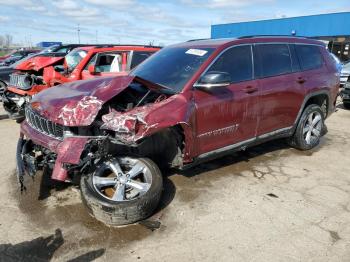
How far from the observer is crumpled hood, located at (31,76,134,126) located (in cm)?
369

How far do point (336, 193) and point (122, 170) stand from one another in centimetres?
272

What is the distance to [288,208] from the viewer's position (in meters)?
3.97

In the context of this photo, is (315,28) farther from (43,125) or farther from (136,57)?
(43,125)

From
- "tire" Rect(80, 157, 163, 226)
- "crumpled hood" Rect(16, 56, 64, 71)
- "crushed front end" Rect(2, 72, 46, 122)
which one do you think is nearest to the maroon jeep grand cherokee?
"tire" Rect(80, 157, 163, 226)

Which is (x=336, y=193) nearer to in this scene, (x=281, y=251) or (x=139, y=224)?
(x=281, y=251)

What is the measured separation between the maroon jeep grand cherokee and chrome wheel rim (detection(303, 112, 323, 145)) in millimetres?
671

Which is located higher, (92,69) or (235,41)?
(235,41)

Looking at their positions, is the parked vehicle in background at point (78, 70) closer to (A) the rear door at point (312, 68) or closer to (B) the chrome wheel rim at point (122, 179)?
(A) the rear door at point (312, 68)

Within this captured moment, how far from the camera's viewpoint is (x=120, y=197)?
143 inches

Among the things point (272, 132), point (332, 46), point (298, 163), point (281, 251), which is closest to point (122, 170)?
point (281, 251)

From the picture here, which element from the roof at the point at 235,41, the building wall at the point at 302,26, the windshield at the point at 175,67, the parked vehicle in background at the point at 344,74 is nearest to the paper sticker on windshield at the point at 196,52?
the windshield at the point at 175,67

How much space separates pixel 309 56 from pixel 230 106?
7.47ft

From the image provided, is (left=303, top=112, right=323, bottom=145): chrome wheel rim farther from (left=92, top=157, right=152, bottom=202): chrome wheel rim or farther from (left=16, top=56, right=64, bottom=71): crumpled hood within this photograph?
(left=16, top=56, right=64, bottom=71): crumpled hood

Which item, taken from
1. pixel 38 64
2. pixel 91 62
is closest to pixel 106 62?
pixel 91 62
